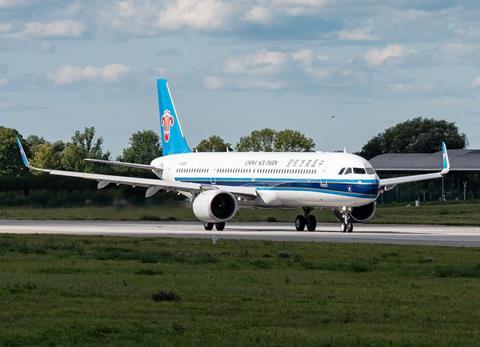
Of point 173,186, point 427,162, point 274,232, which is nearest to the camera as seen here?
point 274,232

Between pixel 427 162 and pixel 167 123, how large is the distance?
92823 mm

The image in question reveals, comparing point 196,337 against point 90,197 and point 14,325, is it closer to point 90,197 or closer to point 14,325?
point 14,325

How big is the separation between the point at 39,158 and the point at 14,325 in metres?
163

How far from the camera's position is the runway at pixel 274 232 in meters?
51.5

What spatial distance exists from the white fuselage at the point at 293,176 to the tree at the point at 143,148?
110 metres

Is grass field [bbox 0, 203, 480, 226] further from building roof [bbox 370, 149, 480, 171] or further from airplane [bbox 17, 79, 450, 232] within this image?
building roof [bbox 370, 149, 480, 171]

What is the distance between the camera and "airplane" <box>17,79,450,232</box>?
194 feet

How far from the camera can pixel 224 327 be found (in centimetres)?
2184

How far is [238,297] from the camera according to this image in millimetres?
26438

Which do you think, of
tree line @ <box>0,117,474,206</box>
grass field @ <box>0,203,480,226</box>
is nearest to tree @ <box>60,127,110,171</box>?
tree line @ <box>0,117,474,206</box>

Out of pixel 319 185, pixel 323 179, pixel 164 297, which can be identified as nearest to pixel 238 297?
pixel 164 297

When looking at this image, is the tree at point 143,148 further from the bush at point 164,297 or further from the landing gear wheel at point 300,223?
the bush at point 164,297

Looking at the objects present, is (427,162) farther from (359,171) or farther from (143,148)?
(359,171)

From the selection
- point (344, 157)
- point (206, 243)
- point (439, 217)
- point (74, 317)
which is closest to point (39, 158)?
point (439, 217)
